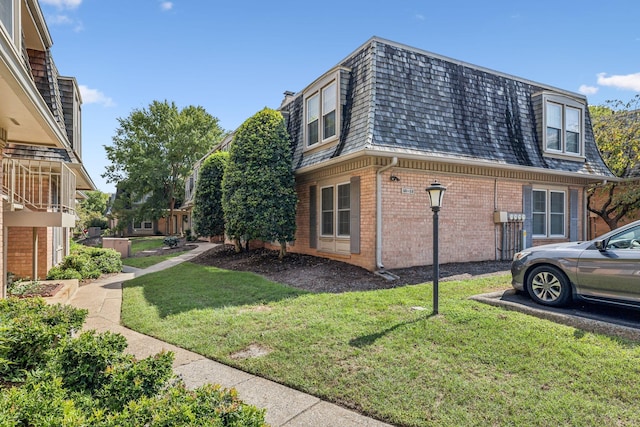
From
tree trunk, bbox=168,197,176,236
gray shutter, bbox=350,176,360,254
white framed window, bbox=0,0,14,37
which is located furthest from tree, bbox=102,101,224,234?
white framed window, bbox=0,0,14,37

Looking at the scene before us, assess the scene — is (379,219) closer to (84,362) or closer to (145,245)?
(84,362)

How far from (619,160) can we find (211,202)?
17811 millimetres

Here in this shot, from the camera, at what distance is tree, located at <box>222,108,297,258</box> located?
1114cm

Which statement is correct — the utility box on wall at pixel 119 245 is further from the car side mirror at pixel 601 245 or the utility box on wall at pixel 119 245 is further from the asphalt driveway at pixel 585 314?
the car side mirror at pixel 601 245

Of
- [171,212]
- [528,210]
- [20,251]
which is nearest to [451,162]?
[528,210]

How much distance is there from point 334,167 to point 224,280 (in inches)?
179

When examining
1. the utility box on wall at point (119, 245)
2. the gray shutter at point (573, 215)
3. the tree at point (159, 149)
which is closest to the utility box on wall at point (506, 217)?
the gray shutter at point (573, 215)

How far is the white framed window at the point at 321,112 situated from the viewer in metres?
10.6

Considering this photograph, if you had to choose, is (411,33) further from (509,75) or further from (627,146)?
(627,146)

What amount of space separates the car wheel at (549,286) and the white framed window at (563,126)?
750 centimetres

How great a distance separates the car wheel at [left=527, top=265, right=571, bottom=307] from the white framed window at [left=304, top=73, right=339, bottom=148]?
6230 millimetres

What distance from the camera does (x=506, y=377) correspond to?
12.4ft

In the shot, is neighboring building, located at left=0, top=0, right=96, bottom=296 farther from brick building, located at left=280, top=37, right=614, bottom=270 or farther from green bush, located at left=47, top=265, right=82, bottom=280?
brick building, located at left=280, top=37, right=614, bottom=270

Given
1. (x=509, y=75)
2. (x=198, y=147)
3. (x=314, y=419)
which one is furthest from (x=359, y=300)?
(x=198, y=147)
